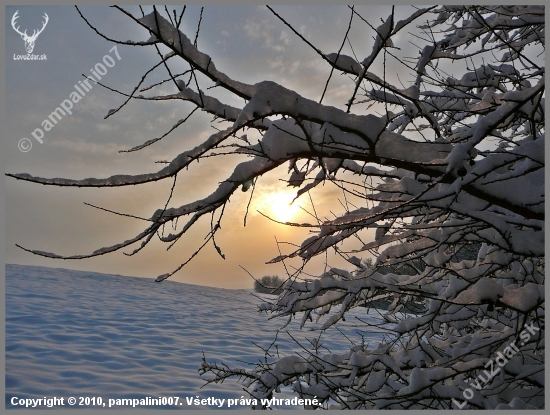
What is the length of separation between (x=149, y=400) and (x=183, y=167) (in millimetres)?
4387

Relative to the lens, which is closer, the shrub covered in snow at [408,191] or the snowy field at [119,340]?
the shrub covered in snow at [408,191]

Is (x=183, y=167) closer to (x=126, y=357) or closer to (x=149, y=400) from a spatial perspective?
(x=149, y=400)

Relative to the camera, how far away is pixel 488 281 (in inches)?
72.7

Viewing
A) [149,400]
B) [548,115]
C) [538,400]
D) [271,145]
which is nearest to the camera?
[271,145]

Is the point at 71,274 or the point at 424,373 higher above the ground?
the point at 71,274

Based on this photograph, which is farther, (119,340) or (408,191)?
(119,340)

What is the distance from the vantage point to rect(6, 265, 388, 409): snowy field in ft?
17.2

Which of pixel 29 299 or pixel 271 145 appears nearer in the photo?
pixel 271 145

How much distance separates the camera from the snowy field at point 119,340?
5.23 metres

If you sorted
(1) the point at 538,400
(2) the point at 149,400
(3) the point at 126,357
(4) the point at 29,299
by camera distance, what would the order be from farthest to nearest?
1. (4) the point at 29,299
2. (3) the point at 126,357
3. (2) the point at 149,400
4. (1) the point at 538,400

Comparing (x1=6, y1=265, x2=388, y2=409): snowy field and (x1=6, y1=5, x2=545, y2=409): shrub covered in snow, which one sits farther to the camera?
(x1=6, y1=265, x2=388, y2=409): snowy field

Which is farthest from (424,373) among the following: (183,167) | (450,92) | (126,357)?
(126,357)

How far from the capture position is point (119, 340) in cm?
760

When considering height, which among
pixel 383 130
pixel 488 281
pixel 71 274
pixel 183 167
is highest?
pixel 71 274
